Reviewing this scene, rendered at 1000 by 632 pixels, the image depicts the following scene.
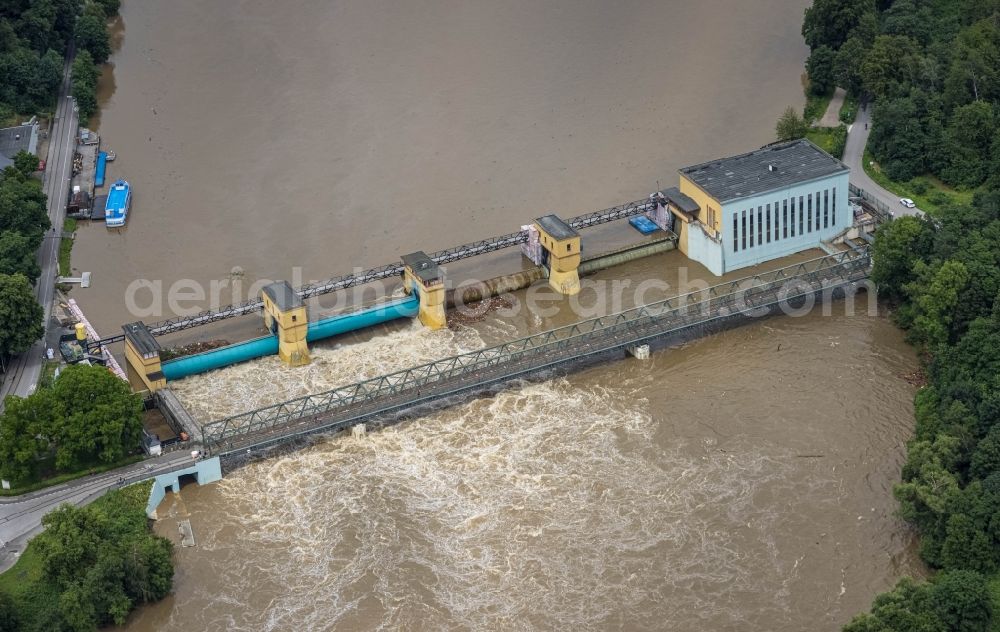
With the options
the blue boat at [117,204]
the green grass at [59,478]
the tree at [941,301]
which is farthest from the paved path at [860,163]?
the green grass at [59,478]

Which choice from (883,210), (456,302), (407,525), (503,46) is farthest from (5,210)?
(883,210)

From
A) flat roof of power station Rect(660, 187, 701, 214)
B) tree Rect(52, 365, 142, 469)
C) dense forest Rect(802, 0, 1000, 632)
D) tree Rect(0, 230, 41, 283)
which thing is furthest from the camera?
flat roof of power station Rect(660, 187, 701, 214)

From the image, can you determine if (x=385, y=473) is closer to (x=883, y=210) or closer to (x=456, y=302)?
(x=456, y=302)

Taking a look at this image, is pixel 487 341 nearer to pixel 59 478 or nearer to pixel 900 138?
pixel 59 478

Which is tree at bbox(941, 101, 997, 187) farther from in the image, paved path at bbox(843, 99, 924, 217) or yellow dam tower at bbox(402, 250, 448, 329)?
yellow dam tower at bbox(402, 250, 448, 329)

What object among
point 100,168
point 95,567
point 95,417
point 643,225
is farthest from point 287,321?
point 100,168

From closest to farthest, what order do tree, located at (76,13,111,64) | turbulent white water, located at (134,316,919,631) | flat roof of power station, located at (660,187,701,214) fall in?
turbulent white water, located at (134,316,919,631) → flat roof of power station, located at (660,187,701,214) → tree, located at (76,13,111,64)

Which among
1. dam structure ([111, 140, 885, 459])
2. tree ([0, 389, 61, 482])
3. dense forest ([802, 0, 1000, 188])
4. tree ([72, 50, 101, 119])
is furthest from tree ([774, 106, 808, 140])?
tree ([0, 389, 61, 482])
